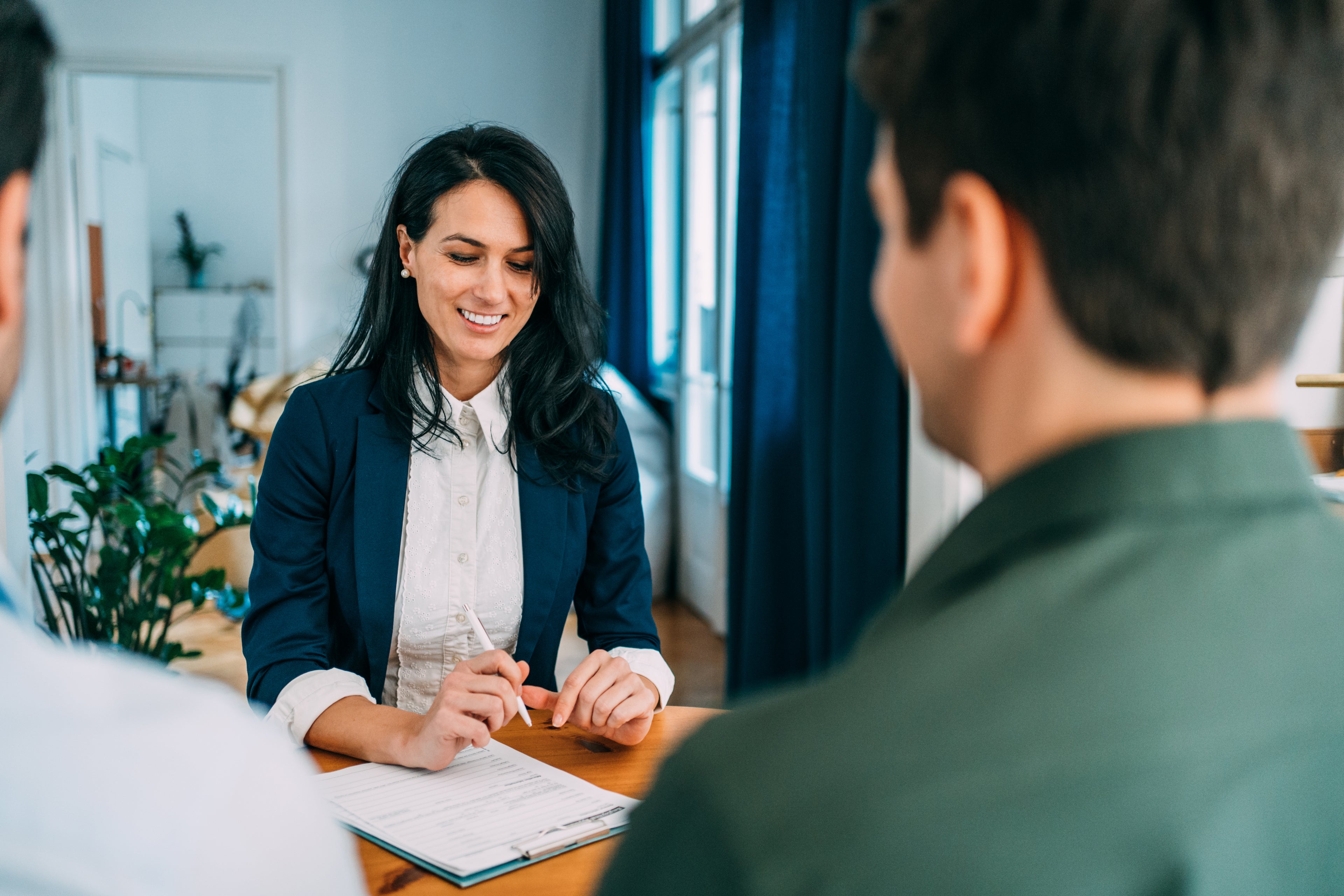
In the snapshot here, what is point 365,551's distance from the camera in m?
1.35

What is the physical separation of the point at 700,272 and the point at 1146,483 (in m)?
3.97

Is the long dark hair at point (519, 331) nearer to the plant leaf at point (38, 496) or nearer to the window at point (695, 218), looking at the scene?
the plant leaf at point (38, 496)

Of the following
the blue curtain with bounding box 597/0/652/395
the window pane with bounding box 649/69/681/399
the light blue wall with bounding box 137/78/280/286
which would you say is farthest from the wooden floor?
the light blue wall with bounding box 137/78/280/286

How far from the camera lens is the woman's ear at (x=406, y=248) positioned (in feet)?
4.88

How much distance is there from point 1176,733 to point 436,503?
121 centimetres

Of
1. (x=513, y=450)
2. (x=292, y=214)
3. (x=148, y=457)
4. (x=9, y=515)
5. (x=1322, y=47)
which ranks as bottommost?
(x=148, y=457)

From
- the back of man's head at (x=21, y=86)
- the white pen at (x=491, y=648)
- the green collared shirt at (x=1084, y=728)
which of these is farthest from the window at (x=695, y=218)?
the green collared shirt at (x=1084, y=728)

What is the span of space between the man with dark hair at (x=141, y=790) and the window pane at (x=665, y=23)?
4589 mm

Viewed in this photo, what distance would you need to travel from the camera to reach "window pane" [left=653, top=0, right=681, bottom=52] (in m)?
4.63

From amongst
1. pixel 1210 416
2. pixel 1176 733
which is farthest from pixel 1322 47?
pixel 1176 733

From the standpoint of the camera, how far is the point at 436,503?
1420 mm

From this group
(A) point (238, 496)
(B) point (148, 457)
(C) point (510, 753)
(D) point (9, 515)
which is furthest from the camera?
(B) point (148, 457)

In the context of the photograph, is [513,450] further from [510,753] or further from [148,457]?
[148,457]

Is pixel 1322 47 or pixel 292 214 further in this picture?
pixel 292 214
